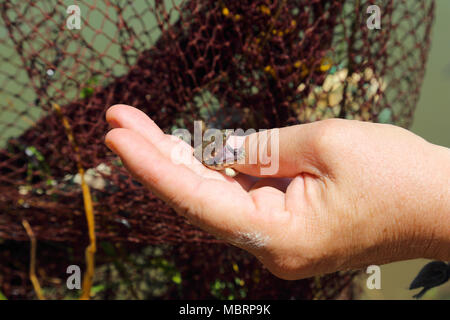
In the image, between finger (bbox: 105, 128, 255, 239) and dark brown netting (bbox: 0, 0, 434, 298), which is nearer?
finger (bbox: 105, 128, 255, 239)

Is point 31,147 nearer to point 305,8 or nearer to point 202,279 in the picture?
point 202,279

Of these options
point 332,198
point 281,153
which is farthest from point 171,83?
point 332,198

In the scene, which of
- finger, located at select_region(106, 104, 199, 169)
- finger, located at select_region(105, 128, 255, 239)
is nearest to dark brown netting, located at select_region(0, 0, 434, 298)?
finger, located at select_region(106, 104, 199, 169)

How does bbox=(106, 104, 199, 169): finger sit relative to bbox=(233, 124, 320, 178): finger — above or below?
above

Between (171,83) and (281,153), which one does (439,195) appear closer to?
(281,153)

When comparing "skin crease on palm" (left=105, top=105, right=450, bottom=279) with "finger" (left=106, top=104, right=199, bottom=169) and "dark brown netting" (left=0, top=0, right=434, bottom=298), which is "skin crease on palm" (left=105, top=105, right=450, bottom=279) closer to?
"finger" (left=106, top=104, right=199, bottom=169)

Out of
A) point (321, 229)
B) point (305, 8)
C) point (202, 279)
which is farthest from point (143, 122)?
point (202, 279)
